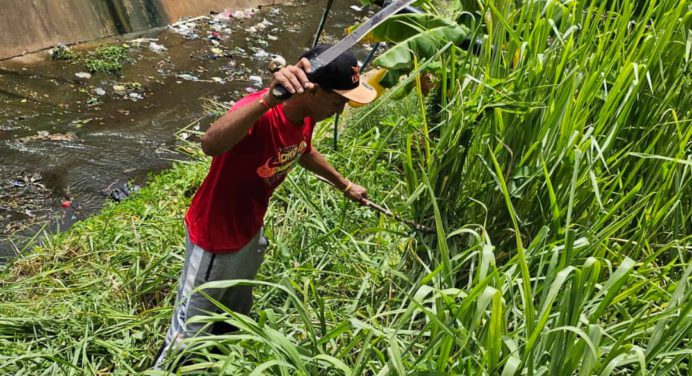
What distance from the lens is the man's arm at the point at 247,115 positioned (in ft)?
5.47

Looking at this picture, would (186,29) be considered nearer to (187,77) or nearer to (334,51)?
(187,77)

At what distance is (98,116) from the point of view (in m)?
4.93

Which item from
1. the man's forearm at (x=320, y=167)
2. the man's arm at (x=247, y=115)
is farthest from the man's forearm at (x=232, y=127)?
the man's forearm at (x=320, y=167)

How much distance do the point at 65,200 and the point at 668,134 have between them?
337 centimetres

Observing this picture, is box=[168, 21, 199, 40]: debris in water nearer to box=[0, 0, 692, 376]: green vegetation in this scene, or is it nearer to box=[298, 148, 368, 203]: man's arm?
box=[0, 0, 692, 376]: green vegetation

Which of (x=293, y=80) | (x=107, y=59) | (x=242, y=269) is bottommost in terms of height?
(x=107, y=59)

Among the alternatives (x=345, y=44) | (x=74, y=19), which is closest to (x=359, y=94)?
(x=345, y=44)

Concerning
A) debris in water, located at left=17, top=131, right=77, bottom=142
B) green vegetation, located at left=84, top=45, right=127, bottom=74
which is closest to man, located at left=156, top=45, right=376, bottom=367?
debris in water, located at left=17, top=131, right=77, bottom=142

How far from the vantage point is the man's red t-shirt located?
2.04 meters

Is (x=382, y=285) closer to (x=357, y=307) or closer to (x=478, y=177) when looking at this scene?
(x=357, y=307)

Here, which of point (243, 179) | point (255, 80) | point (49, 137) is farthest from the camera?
point (255, 80)

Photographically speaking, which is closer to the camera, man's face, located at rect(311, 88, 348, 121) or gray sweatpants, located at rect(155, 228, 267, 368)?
man's face, located at rect(311, 88, 348, 121)

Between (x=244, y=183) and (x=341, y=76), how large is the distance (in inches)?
18.9

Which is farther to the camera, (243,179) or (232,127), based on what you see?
(243,179)
